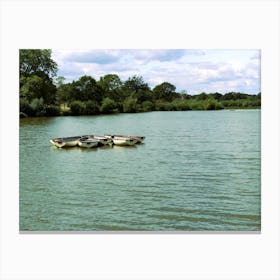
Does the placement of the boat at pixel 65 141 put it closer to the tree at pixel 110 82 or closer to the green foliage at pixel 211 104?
the tree at pixel 110 82

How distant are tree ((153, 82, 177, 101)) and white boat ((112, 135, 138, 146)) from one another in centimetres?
134

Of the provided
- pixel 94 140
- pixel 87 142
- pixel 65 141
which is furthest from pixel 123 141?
pixel 65 141

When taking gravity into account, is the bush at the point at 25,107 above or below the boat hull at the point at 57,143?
above

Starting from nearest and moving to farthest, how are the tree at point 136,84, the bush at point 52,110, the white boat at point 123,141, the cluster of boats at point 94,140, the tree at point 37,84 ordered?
1. the tree at point 37,84
2. the tree at point 136,84
3. the bush at point 52,110
4. the cluster of boats at point 94,140
5. the white boat at point 123,141

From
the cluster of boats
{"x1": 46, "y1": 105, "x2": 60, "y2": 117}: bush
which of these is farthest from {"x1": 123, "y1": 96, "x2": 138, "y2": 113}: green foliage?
{"x1": 46, "y1": 105, "x2": 60, "y2": 117}: bush

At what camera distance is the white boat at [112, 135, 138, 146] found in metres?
9.52

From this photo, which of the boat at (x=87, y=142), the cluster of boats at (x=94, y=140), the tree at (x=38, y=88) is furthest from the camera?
the boat at (x=87, y=142)

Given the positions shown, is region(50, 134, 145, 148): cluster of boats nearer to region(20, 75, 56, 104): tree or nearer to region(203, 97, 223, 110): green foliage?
region(20, 75, 56, 104): tree

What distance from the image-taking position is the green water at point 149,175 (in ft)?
23.2

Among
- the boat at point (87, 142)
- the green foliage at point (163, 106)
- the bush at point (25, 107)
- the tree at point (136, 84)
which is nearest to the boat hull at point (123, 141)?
the boat at point (87, 142)

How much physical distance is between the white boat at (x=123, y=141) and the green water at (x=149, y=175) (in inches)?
5.0

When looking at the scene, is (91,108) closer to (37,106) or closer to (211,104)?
(37,106)
